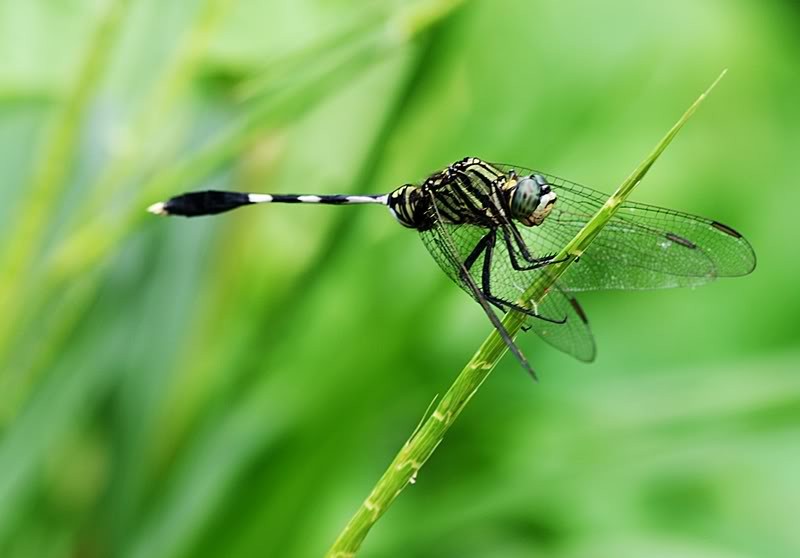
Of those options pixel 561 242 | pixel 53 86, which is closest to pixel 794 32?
pixel 561 242

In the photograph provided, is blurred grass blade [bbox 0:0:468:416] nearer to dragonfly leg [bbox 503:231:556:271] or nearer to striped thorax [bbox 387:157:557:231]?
striped thorax [bbox 387:157:557:231]

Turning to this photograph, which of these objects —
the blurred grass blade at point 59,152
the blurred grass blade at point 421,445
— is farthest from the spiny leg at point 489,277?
the blurred grass blade at point 59,152

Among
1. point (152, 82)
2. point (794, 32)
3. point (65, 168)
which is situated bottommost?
point (65, 168)

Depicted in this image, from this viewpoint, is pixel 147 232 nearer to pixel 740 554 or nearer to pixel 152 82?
pixel 152 82

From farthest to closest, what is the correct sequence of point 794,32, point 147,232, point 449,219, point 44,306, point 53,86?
point 794,32 → point 53,86 → point 147,232 → point 44,306 → point 449,219

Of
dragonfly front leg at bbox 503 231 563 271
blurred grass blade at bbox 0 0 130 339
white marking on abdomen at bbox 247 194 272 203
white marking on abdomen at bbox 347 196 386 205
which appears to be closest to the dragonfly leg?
dragonfly front leg at bbox 503 231 563 271

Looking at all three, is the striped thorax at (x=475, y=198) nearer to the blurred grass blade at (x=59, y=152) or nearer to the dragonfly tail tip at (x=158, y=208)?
the dragonfly tail tip at (x=158, y=208)

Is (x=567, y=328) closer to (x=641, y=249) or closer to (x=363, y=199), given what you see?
(x=641, y=249)

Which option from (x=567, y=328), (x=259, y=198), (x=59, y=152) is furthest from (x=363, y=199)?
(x=59, y=152)
